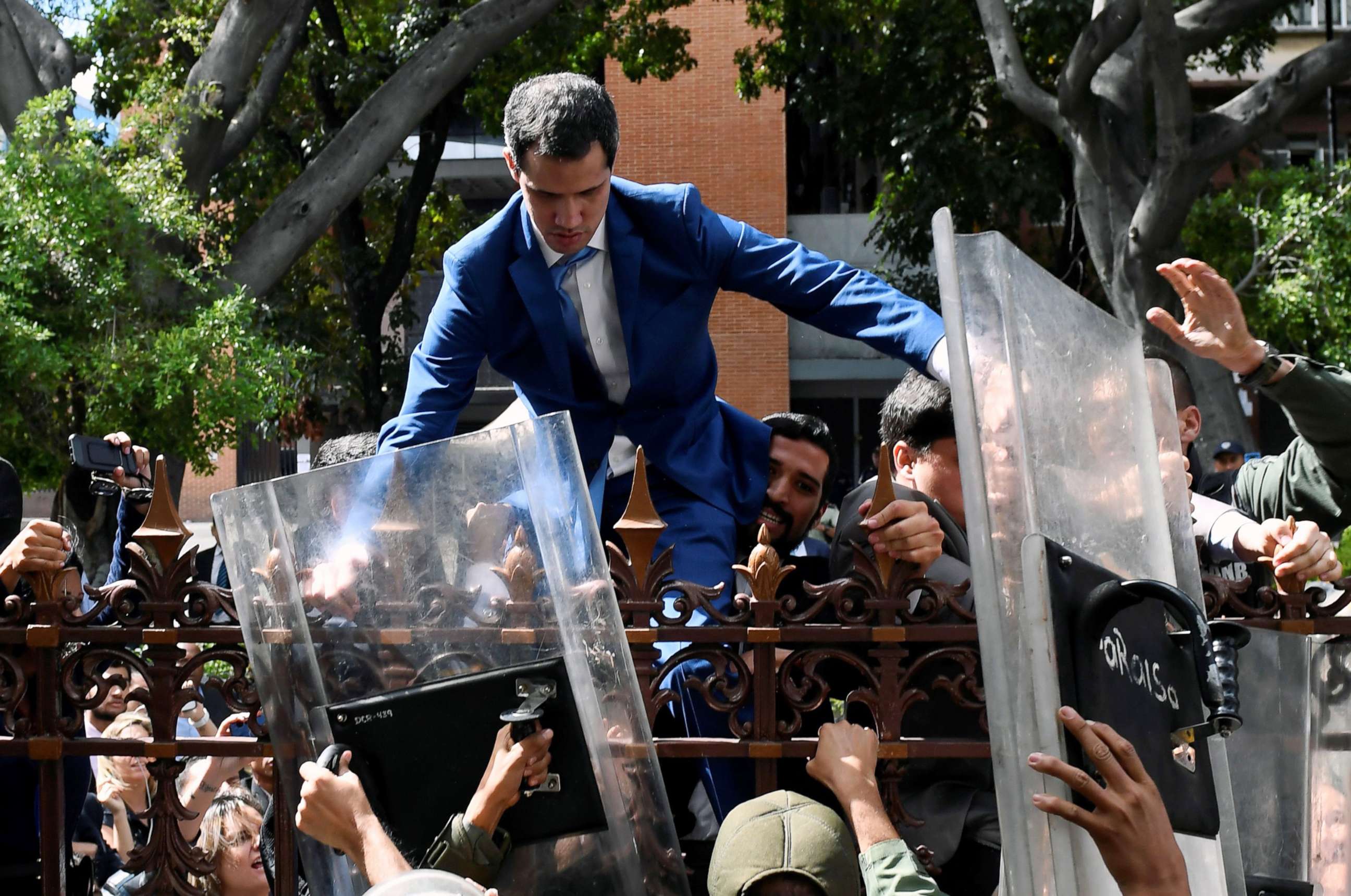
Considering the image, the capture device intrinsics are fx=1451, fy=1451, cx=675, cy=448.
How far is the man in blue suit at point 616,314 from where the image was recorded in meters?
2.85

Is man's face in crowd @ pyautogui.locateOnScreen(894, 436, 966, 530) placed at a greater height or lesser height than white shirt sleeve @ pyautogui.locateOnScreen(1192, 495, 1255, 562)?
greater

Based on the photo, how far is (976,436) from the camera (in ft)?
5.57

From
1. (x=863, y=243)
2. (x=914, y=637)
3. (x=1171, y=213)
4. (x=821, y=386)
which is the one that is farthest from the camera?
(x=821, y=386)

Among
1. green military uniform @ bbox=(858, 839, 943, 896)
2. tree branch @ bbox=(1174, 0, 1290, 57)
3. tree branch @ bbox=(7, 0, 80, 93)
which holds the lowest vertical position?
green military uniform @ bbox=(858, 839, 943, 896)

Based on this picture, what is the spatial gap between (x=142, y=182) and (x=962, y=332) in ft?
27.9

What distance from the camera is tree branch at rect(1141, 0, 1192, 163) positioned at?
952 cm

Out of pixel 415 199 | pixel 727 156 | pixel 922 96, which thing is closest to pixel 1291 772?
pixel 415 199

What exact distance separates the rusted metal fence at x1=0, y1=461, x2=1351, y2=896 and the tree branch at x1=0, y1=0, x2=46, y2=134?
777cm

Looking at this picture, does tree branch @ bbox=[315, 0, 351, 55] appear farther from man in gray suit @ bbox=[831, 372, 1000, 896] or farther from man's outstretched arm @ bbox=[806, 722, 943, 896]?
man's outstretched arm @ bbox=[806, 722, 943, 896]

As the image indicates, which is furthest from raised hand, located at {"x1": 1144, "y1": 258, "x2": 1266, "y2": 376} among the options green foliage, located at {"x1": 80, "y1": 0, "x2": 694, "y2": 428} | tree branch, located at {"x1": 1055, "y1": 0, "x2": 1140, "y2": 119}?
green foliage, located at {"x1": 80, "y1": 0, "x2": 694, "y2": 428}

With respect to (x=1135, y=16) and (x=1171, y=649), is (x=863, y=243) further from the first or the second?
(x=1171, y=649)

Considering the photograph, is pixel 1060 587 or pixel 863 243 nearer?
pixel 1060 587

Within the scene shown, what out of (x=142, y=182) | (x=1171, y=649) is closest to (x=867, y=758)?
Result: (x=1171, y=649)

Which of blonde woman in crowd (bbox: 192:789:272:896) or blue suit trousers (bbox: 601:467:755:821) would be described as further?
blonde woman in crowd (bbox: 192:789:272:896)
